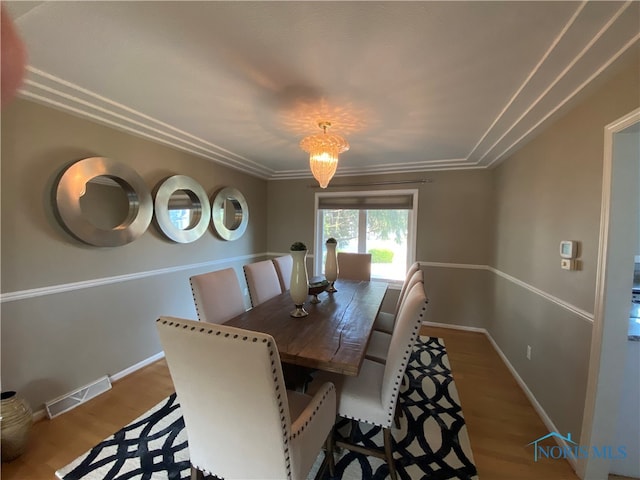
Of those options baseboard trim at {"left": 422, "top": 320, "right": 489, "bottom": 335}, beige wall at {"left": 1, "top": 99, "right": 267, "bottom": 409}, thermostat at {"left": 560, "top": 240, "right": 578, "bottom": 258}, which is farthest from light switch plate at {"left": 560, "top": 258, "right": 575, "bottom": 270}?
beige wall at {"left": 1, "top": 99, "right": 267, "bottom": 409}

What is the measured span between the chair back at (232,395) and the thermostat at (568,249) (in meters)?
1.86

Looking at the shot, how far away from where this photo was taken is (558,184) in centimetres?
176

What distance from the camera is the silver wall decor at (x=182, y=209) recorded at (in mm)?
2496

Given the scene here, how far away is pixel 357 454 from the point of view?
150 centimetres

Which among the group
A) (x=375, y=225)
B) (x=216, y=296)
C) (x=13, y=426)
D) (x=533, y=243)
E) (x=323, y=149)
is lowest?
(x=13, y=426)

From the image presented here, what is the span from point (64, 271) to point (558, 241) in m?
3.59

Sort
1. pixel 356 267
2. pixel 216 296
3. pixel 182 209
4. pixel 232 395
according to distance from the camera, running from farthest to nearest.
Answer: pixel 356 267, pixel 182 209, pixel 216 296, pixel 232 395

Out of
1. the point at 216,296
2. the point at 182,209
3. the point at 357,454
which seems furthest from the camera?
the point at 182,209

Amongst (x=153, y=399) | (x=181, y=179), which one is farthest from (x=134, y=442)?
(x=181, y=179)

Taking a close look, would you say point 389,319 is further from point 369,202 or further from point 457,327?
point 369,202

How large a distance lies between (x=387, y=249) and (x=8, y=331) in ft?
12.4

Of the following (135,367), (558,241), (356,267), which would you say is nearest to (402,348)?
(558,241)

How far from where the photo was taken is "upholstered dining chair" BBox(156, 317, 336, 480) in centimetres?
84

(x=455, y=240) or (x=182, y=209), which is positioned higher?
(x=182, y=209)
